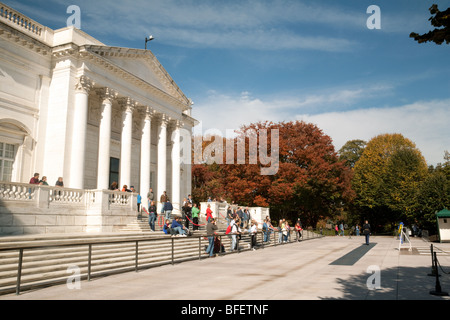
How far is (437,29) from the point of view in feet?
21.9

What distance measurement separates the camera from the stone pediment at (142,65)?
24.7m

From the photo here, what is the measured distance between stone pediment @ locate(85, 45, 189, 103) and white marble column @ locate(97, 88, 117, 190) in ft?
8.06

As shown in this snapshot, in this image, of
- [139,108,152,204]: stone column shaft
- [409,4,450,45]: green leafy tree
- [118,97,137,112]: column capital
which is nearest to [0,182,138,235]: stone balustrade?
[139,108,152,204]: stone column shaft

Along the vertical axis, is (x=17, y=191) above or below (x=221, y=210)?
above

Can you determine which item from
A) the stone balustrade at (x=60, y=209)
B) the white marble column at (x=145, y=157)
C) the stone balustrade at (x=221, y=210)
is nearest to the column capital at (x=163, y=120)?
the white marble column at (x=145, y=157)

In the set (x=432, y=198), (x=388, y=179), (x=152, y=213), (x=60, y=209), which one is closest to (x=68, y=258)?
(x=60, y=209)

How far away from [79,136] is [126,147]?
442cm

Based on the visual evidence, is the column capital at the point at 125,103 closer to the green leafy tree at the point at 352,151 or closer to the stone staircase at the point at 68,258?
the stone staircase at the point at 68,258

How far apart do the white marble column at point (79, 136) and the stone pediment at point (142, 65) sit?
101 inches

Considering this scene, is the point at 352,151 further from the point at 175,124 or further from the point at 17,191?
the point at 17,191
